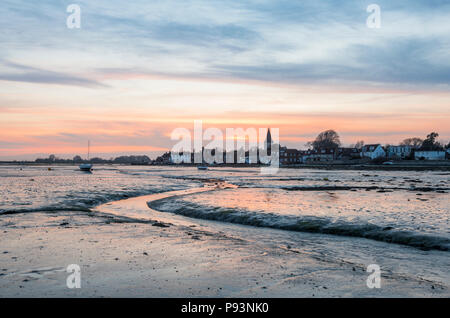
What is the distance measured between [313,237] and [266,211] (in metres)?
6.05

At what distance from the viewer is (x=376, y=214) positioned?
18109 millimetres

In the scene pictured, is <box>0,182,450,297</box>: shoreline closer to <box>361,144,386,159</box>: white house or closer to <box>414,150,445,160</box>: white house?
<box>414,150,445,160</box>: white house

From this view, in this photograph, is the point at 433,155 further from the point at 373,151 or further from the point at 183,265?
the point at 183,265

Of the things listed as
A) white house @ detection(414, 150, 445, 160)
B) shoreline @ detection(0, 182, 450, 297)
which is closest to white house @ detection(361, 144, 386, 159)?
white house @ detection(414, 150, 445, 160)

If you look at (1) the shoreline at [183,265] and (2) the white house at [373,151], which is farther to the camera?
(2) the white house at [373,151]

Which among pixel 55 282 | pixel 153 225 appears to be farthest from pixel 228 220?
pixel 55 282

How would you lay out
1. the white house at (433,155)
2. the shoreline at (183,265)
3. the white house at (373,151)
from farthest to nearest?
the white house at (373,151)
the white house at (433,155)
the shoreline at (183,265)

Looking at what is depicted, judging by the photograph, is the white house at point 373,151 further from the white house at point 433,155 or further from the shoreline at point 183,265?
the shoreline at point 183,265

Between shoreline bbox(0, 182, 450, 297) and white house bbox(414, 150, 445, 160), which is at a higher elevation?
white house bbox(414, 150, 445, 160)

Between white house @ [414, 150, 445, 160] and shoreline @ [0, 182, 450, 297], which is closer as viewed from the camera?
shoreline @ [0, 182, 450, 297]

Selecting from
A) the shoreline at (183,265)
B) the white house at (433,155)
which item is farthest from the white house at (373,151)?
the shoreline at (183,265)

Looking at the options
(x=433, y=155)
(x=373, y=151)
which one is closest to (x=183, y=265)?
(x=433, y=155)

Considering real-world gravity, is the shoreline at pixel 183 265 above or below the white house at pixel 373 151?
below

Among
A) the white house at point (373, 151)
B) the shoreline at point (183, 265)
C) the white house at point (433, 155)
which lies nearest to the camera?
the shoreline at point (183, 265)
